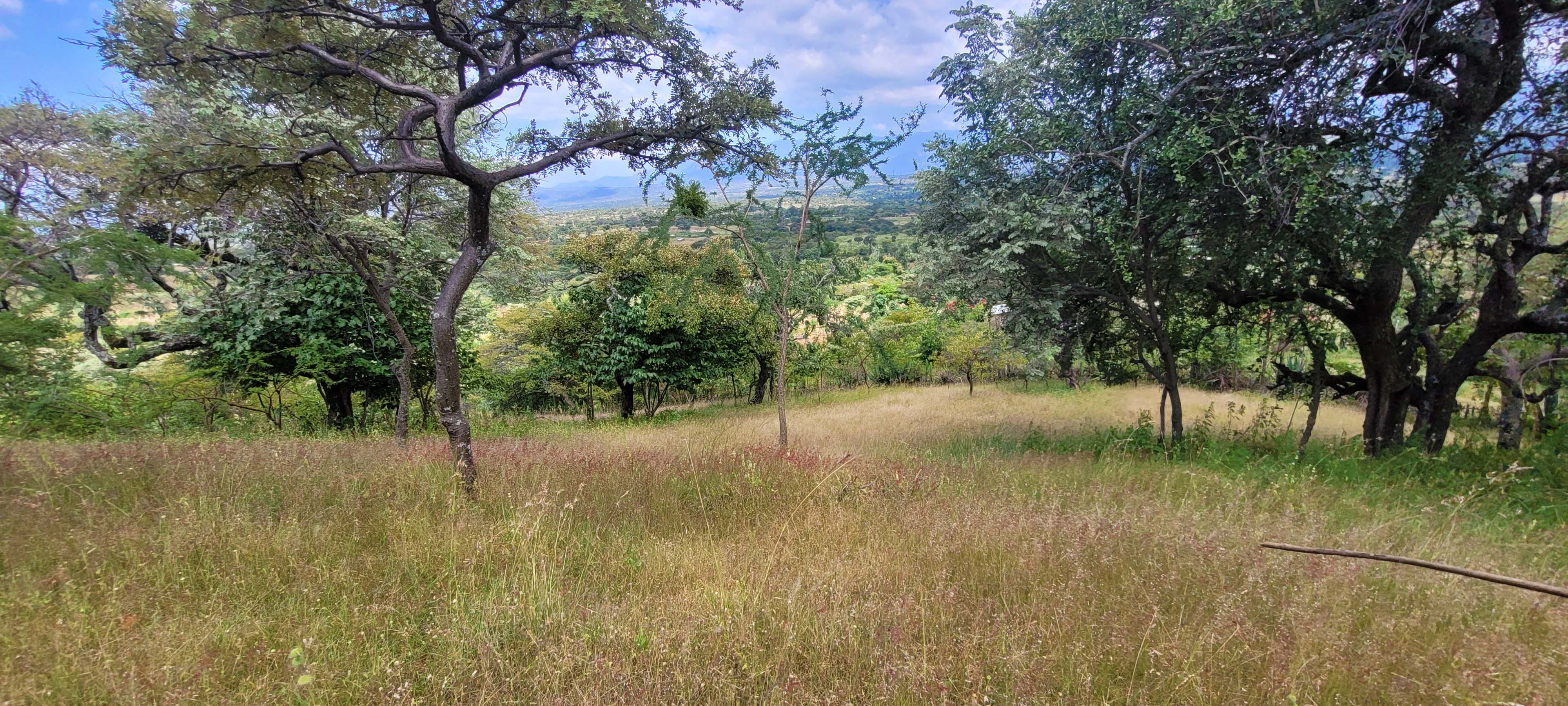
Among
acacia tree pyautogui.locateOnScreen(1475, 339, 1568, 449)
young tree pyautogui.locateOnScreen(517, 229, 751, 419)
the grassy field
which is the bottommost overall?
the grassy field

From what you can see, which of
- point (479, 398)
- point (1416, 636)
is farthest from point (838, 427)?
point (479, 398)

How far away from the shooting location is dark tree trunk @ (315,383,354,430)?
39.0 ft

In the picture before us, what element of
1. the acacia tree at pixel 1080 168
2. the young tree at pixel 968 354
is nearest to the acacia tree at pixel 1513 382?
the acacia tree at pixel 1080 168

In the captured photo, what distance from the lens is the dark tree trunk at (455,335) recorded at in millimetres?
4176

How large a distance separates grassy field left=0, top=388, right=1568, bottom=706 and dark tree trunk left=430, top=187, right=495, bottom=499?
0.28m

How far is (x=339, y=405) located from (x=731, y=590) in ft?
43.8

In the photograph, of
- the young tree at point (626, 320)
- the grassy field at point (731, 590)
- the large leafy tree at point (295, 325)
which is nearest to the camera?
the grassy field at point (731, 590)

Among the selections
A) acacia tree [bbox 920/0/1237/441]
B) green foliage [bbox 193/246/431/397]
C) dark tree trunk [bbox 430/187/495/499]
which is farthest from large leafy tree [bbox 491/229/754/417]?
dark tree trunk [bbox 430/187/495/499]

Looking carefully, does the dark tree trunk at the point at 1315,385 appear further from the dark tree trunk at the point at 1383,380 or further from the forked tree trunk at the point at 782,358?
the forked tree trunk at the point at 782,358

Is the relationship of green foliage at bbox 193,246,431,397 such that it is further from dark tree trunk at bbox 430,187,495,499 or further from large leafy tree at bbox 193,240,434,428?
dark tree trunk at bbox 430,187,495,499

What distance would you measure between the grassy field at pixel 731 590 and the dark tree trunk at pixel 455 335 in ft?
0.93

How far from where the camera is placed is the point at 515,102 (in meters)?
4.93

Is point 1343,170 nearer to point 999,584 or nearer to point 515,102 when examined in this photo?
point 999,584

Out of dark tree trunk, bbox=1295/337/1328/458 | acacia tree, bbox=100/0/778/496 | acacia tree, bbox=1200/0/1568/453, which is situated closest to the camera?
acacia tree, bbox=100/0/778/496
